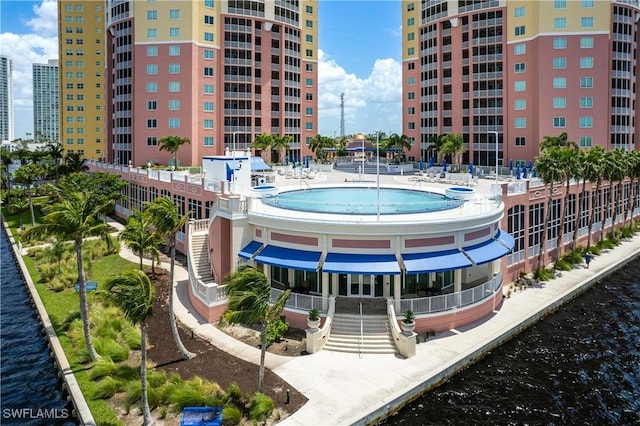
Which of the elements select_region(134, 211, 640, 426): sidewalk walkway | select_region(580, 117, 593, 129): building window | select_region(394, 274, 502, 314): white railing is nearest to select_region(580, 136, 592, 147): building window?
select_region(580, 117, 593, 129): building window

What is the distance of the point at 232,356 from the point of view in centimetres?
2591

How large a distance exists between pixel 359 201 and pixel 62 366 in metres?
25.6

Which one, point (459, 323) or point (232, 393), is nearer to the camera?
point (232, 393)

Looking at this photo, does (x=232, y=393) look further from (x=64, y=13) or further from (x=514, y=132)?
(x=64, y=13)

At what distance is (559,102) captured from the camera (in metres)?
75.6

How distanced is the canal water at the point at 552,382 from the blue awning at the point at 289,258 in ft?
33.4

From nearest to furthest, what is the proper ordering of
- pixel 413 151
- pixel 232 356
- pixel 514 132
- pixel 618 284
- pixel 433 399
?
pixel 433 399 < pixel 232 356 < pixel 618 284 < pixel 514 132 < pixel 413 151

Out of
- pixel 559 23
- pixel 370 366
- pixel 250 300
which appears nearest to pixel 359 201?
pixel 370 366

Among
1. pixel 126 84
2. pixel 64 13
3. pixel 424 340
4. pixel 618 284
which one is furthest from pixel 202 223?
pixel 64 13

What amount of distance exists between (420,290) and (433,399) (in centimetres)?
983

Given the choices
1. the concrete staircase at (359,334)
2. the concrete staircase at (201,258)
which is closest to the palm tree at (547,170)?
the concrete staircase at (359,334)

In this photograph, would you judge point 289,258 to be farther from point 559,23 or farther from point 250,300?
point 559,23

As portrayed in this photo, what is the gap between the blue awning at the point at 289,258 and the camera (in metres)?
29.1

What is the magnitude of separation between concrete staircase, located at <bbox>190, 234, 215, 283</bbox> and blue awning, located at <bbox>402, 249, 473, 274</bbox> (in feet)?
50.3
